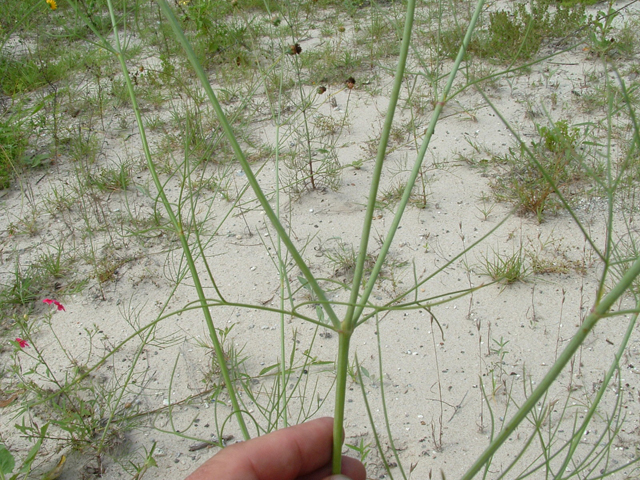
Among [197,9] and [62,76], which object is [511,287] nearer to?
[197,9]

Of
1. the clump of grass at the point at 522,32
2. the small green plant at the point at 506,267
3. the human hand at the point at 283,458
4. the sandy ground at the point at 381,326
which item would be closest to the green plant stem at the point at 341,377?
the human hand at the point at 283,458

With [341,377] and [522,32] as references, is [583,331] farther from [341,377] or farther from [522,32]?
[522,32]

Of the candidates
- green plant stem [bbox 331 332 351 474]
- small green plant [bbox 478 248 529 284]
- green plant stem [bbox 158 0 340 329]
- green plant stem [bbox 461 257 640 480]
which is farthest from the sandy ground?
green plant stem [bbox 461 257 640 480]

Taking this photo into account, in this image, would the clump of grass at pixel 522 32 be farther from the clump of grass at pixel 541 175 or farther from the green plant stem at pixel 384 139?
the green plant stem at pixel 384 139

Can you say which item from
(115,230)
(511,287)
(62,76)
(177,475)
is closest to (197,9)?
(62,76)

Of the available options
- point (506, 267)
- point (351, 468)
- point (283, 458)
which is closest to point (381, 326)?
point (506, 267)

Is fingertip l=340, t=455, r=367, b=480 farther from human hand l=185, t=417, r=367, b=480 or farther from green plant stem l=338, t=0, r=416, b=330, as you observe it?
green plant stem l=338, t=0, r=416, b=330
